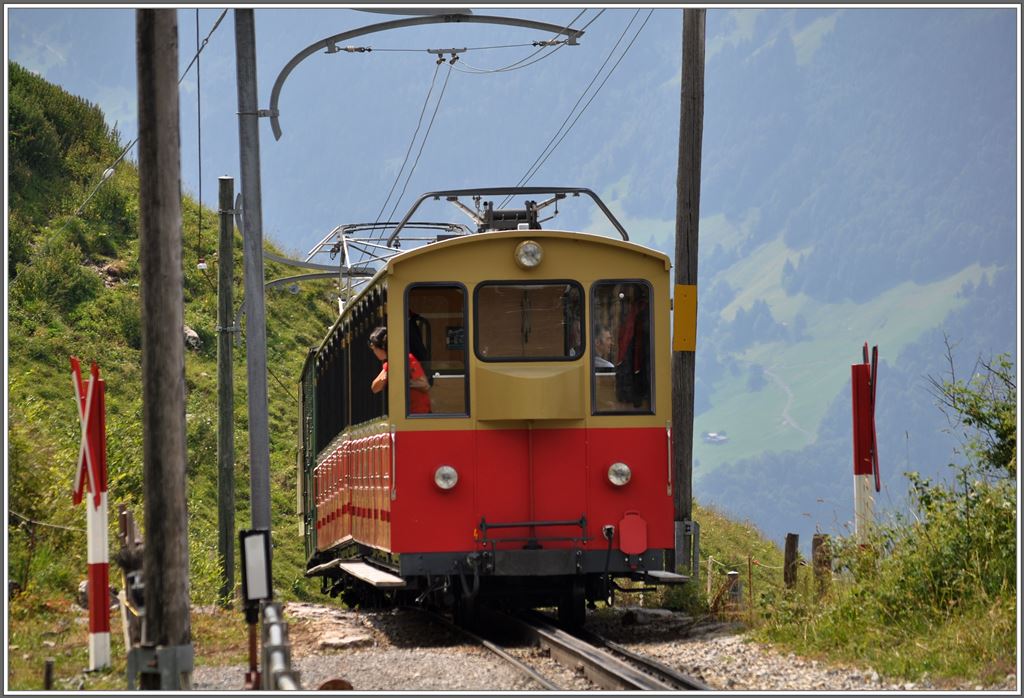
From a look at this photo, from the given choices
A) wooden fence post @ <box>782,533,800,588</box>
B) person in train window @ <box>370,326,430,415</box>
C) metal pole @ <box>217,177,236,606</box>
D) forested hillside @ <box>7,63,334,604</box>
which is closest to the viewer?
person in train window @ <box>370,326,430,415</box>

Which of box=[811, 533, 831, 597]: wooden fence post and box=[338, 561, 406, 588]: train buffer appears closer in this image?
box=[338, 561, 406, 588]: train buffer

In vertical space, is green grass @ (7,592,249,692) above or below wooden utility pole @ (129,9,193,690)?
below

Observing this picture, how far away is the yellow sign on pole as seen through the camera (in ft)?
47.1

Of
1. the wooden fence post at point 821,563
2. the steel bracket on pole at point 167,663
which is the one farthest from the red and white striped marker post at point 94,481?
the wooden fence post at point 821,563

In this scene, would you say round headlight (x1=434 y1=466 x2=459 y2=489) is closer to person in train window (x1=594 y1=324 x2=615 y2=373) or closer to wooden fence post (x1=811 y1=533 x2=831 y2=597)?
person in train window (x1=594 y1=324 x2=615 y2=373)

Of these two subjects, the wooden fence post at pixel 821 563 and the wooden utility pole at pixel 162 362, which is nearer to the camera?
the wooden utility pole at pixel 162 362

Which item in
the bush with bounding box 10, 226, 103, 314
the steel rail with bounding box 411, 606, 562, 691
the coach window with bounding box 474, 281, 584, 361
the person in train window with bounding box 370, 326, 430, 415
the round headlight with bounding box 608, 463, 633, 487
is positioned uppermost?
the bush with bounding box 10, 226, 103, 314

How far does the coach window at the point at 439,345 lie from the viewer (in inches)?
500

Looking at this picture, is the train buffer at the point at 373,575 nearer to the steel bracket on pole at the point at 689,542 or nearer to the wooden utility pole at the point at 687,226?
the steel bracket on pole at the point at 689,542

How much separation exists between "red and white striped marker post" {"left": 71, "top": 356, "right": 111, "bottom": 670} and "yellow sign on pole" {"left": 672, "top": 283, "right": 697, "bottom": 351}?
5993mm

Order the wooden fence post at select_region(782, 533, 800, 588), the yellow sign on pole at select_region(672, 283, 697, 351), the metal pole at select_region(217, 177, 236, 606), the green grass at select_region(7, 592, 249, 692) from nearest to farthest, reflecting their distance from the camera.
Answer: the green grass at select_region(7, 592, 249, 692) → the wooden fence post at select_region(782, 533, 800, 588) → the yellow sign on pole at select_region(672, 283, 697, 351) → the metal pole at select_region(217, 177, 236, 606)

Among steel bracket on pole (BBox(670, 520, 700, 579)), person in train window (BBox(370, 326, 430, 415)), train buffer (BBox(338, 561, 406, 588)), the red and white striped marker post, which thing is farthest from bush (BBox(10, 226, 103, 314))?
the red and white striped marker post

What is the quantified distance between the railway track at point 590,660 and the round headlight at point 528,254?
3.09 m

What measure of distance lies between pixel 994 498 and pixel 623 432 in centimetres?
313
